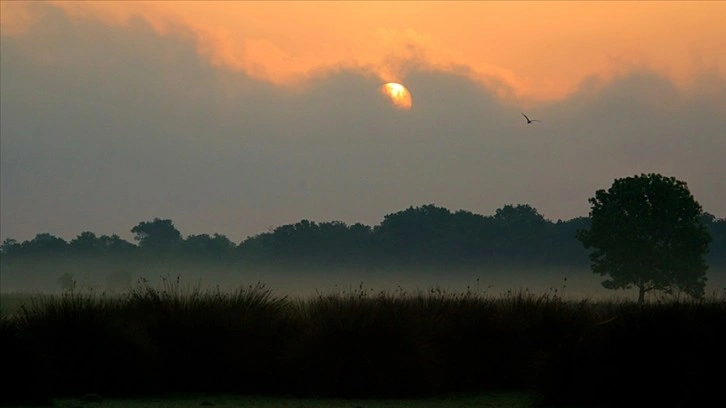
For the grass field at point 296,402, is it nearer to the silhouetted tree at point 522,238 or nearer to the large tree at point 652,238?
the large tree at point 652,238

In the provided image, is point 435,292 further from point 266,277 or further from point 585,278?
point 266,277

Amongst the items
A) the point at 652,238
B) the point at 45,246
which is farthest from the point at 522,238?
the point at 45,246

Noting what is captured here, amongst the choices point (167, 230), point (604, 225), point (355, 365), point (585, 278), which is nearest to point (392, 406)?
point (355, 365)

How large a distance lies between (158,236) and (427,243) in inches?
1541

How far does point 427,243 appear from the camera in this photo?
316 feet

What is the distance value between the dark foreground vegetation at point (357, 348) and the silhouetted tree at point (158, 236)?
351 ft

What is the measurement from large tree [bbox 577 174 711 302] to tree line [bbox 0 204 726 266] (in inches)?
1112

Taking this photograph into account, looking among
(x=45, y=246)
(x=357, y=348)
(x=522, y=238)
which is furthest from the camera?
(x=45, y=246)

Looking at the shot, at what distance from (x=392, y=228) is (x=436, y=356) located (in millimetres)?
87661

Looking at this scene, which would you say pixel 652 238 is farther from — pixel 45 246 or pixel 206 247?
pixel 45 246

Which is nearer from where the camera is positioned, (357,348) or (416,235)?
(357,348)

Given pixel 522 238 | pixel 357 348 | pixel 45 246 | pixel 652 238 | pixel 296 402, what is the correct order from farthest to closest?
pixel 45 246, pixel 522 238, pixel 652 238, pixel 357 348, pixel 296 402

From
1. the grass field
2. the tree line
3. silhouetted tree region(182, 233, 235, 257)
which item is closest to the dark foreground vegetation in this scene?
the grass field

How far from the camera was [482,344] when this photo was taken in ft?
40.7
